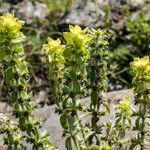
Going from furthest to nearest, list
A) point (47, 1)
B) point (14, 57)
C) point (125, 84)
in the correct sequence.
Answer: point (47, 1), point (125, 84), point (14, 57)

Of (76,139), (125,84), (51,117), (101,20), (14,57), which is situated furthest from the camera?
(101,20)

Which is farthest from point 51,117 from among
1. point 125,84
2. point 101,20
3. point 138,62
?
point 101,20

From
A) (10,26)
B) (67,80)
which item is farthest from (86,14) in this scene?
(10,26)

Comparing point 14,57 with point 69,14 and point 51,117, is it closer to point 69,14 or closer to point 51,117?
point 51,117

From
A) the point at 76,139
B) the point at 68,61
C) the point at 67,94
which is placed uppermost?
the point at 68,61

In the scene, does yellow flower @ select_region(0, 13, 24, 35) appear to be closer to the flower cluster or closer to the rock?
the flower cluster

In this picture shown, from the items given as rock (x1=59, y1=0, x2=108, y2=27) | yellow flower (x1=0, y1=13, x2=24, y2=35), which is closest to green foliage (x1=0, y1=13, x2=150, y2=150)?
yellow flower (x1=0, y1=13, x2=24, y2=35)

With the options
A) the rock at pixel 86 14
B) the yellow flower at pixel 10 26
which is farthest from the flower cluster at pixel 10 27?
the rock at pixel 86 14

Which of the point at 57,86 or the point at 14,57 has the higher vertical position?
the point at 14,57

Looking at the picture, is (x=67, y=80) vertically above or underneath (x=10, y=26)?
underneath

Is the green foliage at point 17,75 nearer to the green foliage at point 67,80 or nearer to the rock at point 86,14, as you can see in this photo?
the green foliage at point 67,80

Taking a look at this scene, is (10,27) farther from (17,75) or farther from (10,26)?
(17,75)
